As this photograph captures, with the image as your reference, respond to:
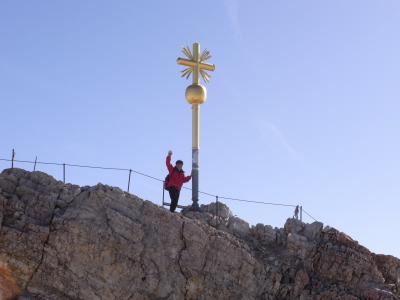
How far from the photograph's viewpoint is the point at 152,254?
802 inches

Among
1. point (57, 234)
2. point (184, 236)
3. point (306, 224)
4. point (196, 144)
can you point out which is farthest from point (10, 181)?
point (306, 224)

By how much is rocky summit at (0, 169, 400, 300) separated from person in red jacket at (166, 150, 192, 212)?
2.38ft

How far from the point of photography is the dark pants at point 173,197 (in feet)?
74.0

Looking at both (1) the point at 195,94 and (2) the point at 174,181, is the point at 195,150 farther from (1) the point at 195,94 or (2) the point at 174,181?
(2) the point at 174,181

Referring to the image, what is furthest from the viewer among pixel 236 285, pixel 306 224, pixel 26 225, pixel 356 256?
pixel 306 224

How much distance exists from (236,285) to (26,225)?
6.61 meters

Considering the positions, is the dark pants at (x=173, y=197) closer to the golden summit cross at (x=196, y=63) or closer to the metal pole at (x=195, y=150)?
the metal pole at (x=195, y=150)

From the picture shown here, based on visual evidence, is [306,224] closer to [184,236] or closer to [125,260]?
[184,236]

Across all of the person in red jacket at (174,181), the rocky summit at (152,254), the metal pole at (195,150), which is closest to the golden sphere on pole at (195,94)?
the metal pole at (195,150)

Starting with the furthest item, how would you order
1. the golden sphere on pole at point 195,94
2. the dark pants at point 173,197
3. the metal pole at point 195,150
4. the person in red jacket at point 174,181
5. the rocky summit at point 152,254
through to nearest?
the golden sphere on pole at point 195,94 → the metal pole at point 195,150 → the person in red jacket at point 174,181 → the dark pants at point 173,197 → the rocky summit at point 152,254

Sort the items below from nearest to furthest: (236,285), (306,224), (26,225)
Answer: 1. (26,225)
2. (236,285)
3. (306,224)

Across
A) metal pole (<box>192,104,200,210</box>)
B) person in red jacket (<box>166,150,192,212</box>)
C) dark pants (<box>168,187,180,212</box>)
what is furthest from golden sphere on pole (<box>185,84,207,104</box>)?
dark pants (<box>168,187,180,212</box>)

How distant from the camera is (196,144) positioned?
2462cm

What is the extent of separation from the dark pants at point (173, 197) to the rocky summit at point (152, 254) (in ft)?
2.17
